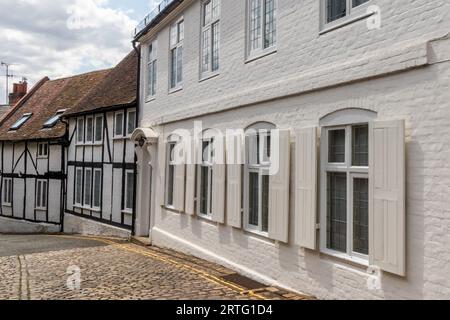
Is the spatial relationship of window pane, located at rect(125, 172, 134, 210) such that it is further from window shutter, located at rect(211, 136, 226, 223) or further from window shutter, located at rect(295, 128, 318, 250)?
window shutter, located at rect(295, 128, 318, 250)

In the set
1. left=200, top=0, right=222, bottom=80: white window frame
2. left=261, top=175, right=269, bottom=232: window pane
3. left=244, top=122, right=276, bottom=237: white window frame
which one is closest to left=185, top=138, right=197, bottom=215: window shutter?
left=200, top=0, right=222, bottom=80: white window frame

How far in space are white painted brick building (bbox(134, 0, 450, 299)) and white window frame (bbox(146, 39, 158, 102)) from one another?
11.1 feet

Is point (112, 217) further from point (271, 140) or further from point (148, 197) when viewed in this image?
point (271, 140)

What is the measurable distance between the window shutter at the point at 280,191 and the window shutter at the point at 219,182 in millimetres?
1854

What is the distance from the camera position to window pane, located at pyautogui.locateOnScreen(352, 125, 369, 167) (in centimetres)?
558

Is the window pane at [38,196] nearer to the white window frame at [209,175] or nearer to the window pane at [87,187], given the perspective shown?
the window pane at [87,187]

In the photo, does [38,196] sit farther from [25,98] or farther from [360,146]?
[360,146]

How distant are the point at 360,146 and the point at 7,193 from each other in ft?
75.6

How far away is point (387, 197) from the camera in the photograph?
5016mm

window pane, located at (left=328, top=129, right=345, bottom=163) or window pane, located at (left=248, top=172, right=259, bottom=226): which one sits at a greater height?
window pane, located at (left=328, top=129, right=345, bottom=163)

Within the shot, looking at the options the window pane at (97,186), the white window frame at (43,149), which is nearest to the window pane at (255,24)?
the window pane at (97,186)

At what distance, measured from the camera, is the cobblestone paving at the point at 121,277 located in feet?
23.1

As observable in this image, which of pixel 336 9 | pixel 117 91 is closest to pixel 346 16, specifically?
pixel 336 9

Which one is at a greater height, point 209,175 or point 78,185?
point 209,175
